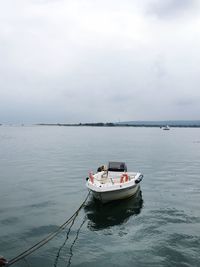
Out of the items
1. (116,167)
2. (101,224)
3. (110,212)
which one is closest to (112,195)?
(110,212)

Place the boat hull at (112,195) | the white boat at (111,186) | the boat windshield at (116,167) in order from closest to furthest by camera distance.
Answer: the white boat at (111,186) → the boat hull at (112,195) → the boat windshield at (116,167)

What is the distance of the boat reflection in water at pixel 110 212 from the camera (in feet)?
73.3

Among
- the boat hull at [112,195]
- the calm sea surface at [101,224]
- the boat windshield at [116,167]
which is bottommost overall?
the calm sea surface at [101,224]

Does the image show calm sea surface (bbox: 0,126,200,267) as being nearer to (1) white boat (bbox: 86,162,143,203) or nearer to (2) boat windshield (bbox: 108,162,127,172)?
(1) white boat (bbox: 86,162,143,203)

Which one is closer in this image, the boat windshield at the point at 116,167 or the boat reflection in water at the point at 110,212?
the boat reflection in water at the point at 110,212

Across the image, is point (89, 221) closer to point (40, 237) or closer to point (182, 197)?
point (40, 237)

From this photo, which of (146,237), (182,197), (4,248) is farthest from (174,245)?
(182,197)

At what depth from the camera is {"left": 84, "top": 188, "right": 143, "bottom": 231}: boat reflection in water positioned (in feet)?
73.3

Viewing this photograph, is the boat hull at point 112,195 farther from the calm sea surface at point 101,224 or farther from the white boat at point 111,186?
the calm sea surface at point 101,224

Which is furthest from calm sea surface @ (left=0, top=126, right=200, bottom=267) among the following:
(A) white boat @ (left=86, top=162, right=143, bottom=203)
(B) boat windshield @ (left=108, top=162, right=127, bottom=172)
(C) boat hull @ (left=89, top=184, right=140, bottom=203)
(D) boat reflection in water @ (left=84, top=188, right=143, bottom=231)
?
(B) boat windshield @ (left=108, top=162, right=127, bottom=172)

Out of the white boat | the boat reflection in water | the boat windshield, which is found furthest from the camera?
the boat windshield

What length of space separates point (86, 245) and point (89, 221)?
4.18m

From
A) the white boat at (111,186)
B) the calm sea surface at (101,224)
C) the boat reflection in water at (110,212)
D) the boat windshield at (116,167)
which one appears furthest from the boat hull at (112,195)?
the boat windshield at (116,167)

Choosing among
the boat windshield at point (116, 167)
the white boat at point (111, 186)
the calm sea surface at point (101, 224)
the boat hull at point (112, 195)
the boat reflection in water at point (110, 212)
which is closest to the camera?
the calm sea surface at point (101, 224)
